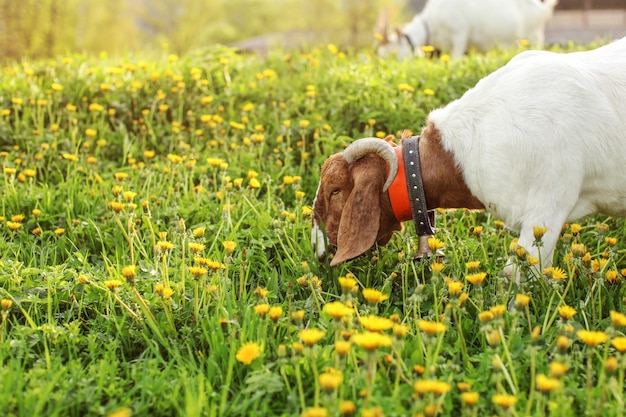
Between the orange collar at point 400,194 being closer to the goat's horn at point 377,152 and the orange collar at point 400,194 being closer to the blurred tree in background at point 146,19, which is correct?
the goat's horn at point 377,152

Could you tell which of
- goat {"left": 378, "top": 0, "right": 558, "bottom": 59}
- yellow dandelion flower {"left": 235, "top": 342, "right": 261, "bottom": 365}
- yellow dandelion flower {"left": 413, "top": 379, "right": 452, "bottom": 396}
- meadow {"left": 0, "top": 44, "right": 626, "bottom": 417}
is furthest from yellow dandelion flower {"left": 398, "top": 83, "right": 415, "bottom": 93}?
goat {"left": 378, "top": 0, "right": 558, "bottom": 59}

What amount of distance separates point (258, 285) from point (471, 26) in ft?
25.7

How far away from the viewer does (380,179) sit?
352cm

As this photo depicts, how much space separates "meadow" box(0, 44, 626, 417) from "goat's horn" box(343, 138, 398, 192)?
323 mm

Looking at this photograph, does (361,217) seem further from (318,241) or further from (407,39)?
(407,39)

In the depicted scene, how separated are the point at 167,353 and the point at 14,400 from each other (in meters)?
0.69

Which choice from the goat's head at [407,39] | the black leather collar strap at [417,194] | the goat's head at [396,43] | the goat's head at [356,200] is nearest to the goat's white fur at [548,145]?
the black leather collar strap at [417,194]

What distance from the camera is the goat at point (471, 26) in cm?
1034

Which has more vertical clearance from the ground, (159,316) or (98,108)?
(98,108)

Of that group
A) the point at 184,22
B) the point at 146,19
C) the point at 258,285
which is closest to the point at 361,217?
the point at 258,285

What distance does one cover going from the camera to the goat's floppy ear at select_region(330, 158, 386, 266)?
135 inches

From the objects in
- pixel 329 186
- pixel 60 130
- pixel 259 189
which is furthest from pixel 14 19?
pixel 329 186

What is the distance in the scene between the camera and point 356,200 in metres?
3.47

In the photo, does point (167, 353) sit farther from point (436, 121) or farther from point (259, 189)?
point (259, 189)
